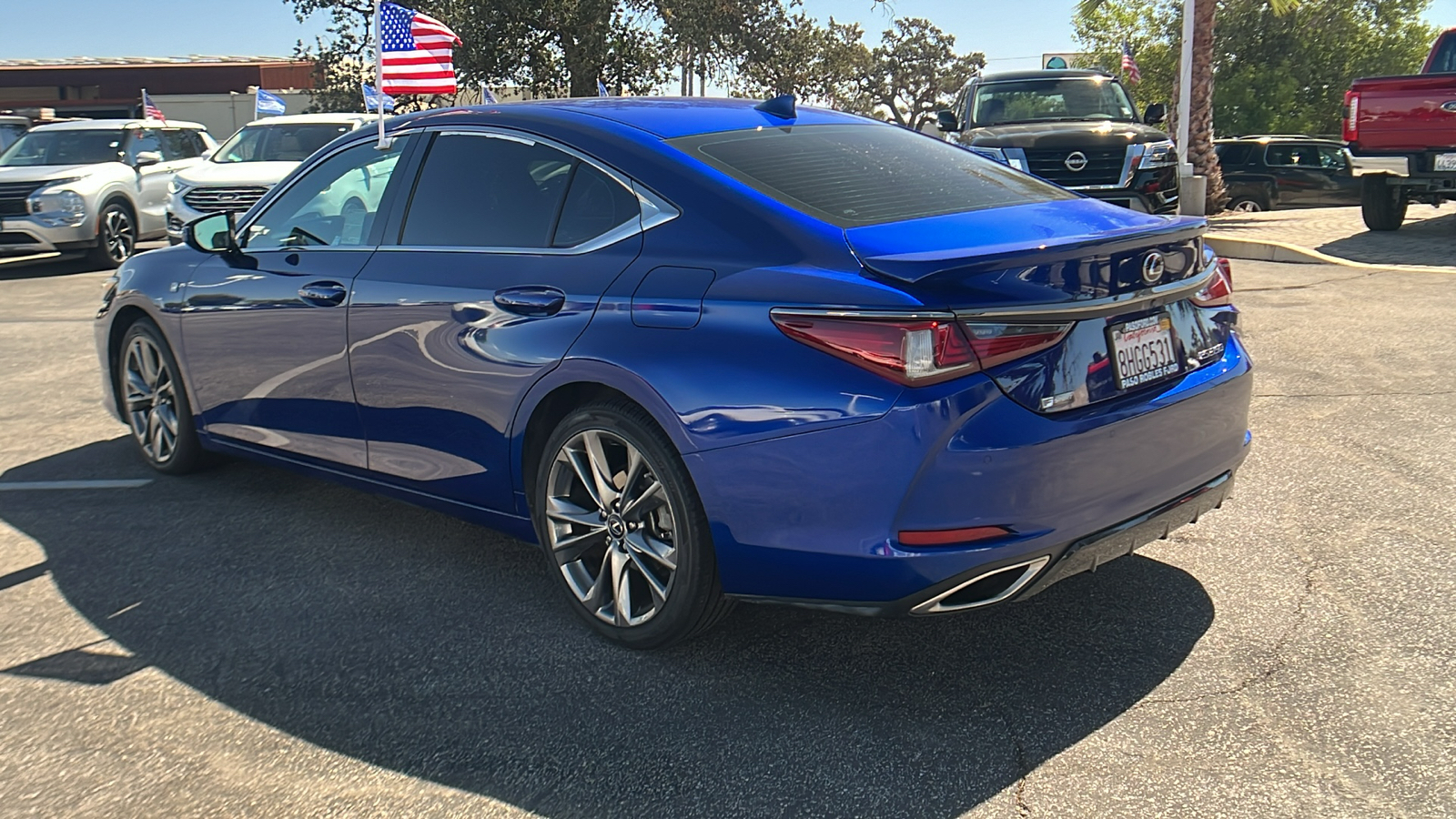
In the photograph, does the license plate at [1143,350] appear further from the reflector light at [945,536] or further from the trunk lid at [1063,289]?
the reflector light at [945,536]

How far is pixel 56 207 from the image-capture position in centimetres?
1491

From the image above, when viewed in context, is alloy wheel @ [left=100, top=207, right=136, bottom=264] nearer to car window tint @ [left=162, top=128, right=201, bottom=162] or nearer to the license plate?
car window tint @ [left=162, top=128, right=201, bottom=162]

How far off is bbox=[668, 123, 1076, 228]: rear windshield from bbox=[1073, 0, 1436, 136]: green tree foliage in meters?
41.1

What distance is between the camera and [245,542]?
4.89 metres

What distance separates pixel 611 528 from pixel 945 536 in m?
1.09

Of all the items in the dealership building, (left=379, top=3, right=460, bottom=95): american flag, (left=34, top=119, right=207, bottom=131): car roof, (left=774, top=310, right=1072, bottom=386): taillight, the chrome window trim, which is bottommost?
(left=774, top=310, right=1072, bottom=386): taillight

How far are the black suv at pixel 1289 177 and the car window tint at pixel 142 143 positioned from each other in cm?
1600

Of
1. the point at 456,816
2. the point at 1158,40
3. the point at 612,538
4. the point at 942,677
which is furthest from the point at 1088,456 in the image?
the point at 1158,40

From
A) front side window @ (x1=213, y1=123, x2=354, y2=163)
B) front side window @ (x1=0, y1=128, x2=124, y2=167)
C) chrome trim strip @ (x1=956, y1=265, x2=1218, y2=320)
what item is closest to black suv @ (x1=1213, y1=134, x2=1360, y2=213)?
front side window @ (x1=213, y1=123, x2=354, y2=163)

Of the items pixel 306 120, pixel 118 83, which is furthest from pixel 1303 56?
pixel 118 83

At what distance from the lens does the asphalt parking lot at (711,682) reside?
298 cm

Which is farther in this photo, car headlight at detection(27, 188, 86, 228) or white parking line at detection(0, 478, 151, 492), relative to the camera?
car headlight at detection(27, 188, 86, 228)

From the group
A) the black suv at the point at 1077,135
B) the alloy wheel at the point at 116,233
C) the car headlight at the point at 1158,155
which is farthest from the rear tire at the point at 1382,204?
the alloy wheel at the point at 116,233

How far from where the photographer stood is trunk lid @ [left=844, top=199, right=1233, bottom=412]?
306 cm
